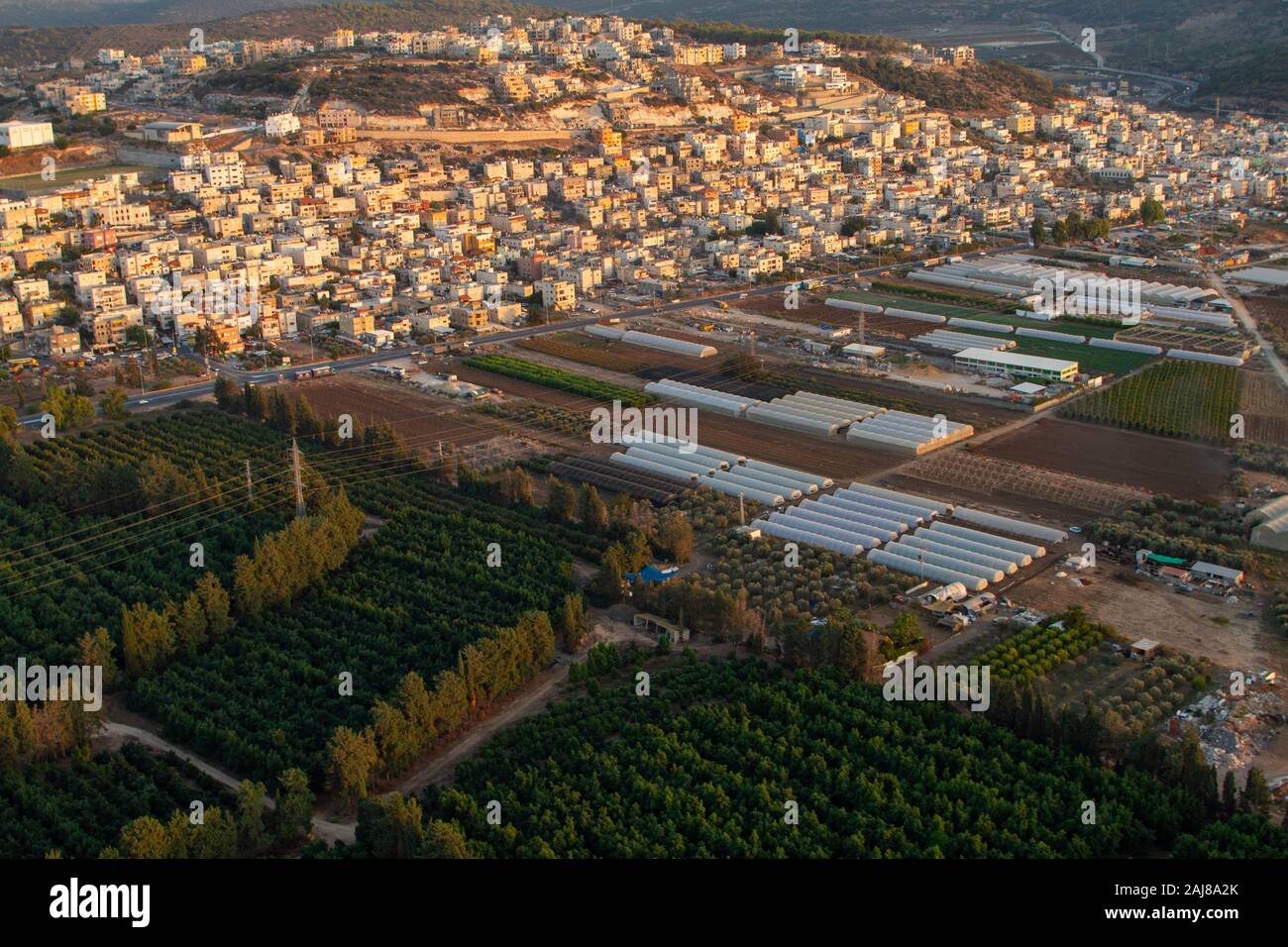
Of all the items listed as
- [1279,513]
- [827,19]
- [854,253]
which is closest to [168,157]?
[854,253]

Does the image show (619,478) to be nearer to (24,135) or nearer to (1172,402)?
(1172,402)

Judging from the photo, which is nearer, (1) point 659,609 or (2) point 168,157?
(1) point 659,609

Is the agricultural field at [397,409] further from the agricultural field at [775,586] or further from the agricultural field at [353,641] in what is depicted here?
the agricultural field at [775,586]

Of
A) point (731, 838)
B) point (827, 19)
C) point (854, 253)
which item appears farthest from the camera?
point (827, 19)


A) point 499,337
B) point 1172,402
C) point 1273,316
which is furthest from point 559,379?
point 1273,316

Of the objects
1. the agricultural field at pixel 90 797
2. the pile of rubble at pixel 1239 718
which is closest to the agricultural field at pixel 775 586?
the pile of rubble at pixel 1239 718

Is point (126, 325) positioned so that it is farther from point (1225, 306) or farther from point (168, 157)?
point (1225, 306)
